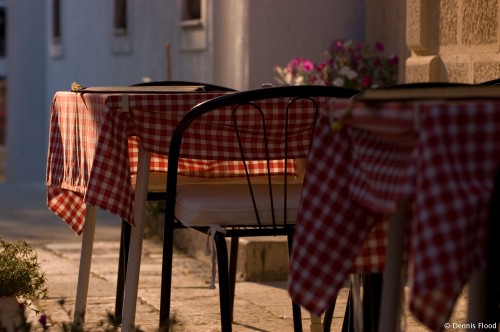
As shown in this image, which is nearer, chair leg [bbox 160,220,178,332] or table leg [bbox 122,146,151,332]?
chair leg [bbox 160,220,178,332]

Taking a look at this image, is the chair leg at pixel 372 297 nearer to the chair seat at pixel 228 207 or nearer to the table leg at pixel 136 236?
the chair seat at pixel 228 207

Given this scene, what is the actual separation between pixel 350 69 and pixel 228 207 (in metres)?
4.68

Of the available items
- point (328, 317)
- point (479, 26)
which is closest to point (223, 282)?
point (328, 317)

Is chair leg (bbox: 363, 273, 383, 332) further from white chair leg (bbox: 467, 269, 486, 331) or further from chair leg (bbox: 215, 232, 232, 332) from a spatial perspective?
white chair leg (bbox: 467, 269, 486, 331)

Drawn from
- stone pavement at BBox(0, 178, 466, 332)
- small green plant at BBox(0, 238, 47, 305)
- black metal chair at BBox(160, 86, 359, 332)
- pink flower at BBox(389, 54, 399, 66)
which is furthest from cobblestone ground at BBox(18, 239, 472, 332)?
pink flower at BBox(389, 54, 399, 66)

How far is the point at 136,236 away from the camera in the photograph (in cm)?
410

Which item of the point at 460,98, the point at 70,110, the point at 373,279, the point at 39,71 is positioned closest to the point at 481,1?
the point at 70,110

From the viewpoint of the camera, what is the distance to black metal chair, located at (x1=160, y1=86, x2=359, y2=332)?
3729mm

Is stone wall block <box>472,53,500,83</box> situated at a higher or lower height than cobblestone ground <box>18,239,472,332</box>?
higher

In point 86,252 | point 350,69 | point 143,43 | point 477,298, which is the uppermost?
point 143,43

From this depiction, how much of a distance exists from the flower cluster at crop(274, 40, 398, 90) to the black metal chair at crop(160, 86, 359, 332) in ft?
13.9

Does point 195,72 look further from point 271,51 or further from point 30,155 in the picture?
point 30,155

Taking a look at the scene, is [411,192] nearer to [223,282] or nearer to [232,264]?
[223,282]

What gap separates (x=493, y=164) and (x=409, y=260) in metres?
0.53
